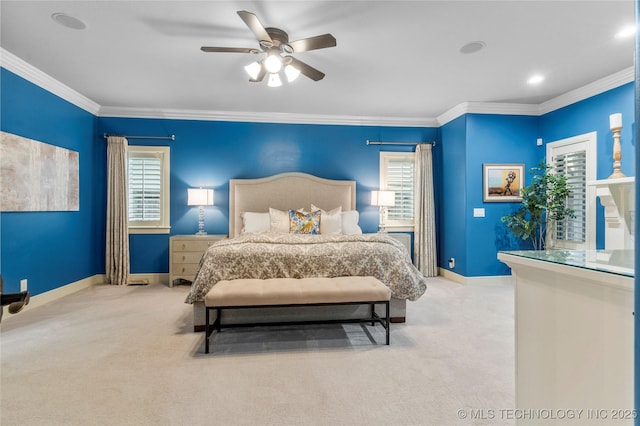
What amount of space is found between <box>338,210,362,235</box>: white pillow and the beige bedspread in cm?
158

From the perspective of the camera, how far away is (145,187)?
500 centimetres

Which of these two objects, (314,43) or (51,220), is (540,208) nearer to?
(314,43)

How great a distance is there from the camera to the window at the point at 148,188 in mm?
4965

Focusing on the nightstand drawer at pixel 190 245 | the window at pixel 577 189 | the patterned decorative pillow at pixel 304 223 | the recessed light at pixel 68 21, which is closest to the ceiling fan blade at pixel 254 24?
the recessed light at pixel 68 21

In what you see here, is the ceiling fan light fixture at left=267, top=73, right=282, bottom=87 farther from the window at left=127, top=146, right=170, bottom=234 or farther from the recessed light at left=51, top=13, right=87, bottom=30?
the window at left=127, top=146, right=170, bottom=234

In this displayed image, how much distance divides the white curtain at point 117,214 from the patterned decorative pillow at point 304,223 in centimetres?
259

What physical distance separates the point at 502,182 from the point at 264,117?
3.93m

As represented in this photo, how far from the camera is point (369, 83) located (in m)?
3.91

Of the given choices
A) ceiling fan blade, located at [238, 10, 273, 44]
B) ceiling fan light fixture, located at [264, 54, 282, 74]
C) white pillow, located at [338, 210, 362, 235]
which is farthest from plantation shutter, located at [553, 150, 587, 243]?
ceiling fan blade, located at [238, 10, 273, 44]

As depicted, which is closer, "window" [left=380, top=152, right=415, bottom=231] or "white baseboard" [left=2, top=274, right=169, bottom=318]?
"white baseboard" [left=2, top=274, right=169, bottom=318]

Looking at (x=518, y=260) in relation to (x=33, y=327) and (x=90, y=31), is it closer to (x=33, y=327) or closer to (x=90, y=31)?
(x=90, y=31)

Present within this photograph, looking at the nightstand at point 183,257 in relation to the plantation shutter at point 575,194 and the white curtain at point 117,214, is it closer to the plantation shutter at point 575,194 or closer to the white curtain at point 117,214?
the white curtain at point 117,214

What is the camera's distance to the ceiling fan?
2412 mm

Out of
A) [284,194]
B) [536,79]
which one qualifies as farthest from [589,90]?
[284,194]
